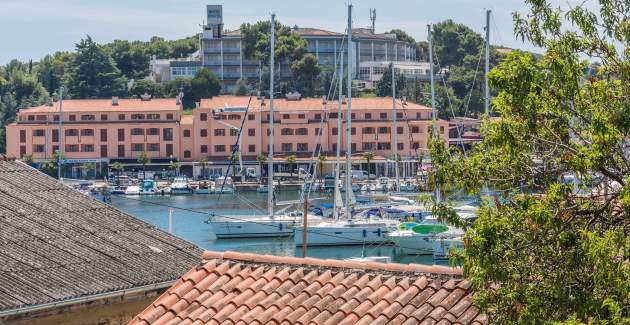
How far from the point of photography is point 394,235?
2085 inches

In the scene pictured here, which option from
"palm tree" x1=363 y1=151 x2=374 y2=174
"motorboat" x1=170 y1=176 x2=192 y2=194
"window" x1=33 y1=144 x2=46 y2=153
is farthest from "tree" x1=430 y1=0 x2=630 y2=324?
"window" x1=33 y1=144 x2=46 y2=153

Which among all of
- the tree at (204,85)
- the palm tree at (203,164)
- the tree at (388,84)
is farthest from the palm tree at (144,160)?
the tree at (388,84)

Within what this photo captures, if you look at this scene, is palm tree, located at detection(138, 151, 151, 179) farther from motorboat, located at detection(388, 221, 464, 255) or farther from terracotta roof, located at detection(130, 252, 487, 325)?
terracotta roof, located at detection(130, 252, 487, 325)

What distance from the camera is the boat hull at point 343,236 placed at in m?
55.3

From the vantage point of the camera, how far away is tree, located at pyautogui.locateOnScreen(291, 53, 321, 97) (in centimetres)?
12662

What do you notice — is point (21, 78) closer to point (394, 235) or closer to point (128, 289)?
point (394, 235)

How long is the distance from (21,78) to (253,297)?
4849 inches

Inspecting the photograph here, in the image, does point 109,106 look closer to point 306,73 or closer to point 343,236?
point 306,73

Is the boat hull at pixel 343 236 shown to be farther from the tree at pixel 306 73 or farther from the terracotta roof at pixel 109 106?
the tree at pixel 306 73

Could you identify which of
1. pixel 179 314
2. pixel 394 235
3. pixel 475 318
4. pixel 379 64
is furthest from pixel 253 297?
pixel 379 64

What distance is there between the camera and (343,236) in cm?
5581

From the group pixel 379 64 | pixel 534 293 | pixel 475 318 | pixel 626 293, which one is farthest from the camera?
pixel 379 64

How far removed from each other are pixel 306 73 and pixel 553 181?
121 metres

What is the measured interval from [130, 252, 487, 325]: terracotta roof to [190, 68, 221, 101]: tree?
114325 mm
